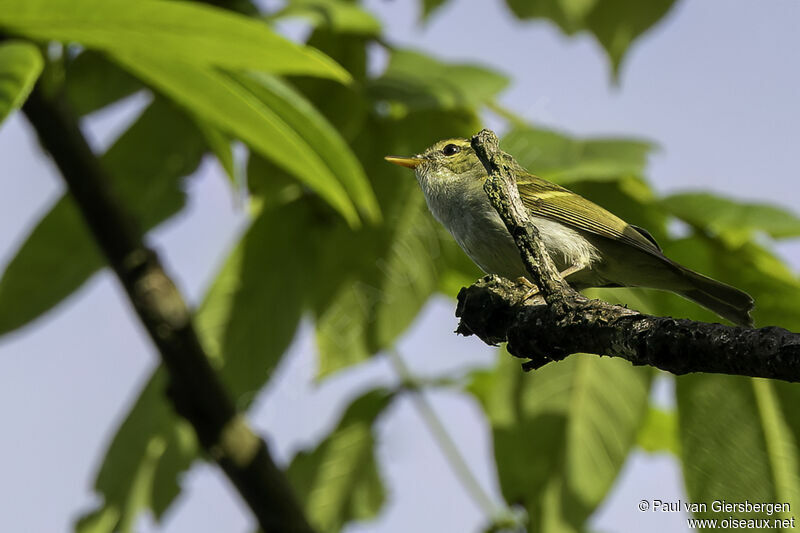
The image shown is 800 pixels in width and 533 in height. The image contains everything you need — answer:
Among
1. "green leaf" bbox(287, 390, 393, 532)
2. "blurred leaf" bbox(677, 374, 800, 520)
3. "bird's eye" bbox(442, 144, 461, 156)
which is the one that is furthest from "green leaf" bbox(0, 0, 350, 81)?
"green leaf" bbox(287, 390, 393, 532)

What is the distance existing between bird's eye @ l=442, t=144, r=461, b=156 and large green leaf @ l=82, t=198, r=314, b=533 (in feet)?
2.33

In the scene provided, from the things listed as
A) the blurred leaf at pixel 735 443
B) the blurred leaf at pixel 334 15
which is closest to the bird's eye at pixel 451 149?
the blurred leaf at pixel 334 15

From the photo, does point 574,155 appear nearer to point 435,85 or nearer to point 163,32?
point 435,85

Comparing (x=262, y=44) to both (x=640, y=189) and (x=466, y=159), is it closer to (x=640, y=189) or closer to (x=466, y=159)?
(x=466, y=159)

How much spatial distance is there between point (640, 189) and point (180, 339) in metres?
1.75

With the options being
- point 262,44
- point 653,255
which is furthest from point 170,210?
point 653,255

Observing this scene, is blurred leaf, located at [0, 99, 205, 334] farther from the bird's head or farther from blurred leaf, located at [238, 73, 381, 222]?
blurred leaf, located at [238, 73, 381, 222]

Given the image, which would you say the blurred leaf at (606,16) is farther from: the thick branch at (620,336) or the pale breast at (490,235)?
the thick branch at (620,336)

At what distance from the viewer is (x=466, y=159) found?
3.14 meters

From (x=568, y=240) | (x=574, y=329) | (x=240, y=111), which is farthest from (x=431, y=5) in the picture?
(x=574, y=329)

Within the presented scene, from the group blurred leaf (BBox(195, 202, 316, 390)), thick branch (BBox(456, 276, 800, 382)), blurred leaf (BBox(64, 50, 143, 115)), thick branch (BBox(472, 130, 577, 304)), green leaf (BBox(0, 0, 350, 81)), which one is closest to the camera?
thick branch (BBox(456, 276, 800, 382))

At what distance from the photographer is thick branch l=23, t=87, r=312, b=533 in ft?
11.3

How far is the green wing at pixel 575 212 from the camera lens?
2.67 metres

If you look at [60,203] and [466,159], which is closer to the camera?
[466,159]
